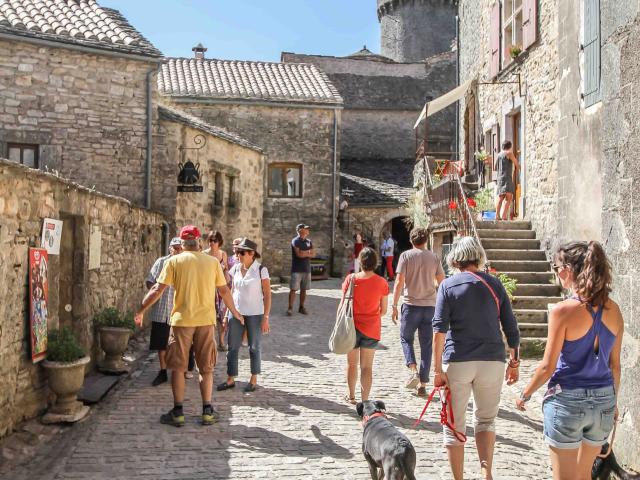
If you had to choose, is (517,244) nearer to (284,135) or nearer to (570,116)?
(570,116)

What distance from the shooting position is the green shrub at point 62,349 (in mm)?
5996

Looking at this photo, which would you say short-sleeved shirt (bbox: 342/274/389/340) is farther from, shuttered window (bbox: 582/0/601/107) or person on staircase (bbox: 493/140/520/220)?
person on staircase (bbox: 493/140/520/220)

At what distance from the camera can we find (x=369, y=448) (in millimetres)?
4328

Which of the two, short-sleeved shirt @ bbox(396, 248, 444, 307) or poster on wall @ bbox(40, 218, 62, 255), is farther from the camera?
short-sleeved shirt @ bbox(396, 248, 444, 307)

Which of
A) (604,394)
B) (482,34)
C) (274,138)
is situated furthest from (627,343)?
(274,138)

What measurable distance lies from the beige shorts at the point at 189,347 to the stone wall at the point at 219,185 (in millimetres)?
8593

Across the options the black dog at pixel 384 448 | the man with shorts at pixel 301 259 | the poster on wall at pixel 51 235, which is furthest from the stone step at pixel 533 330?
the poster on wall at pixel 51 235

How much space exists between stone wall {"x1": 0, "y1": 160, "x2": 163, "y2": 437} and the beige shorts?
1.25 metres

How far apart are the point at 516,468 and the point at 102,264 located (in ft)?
18.8

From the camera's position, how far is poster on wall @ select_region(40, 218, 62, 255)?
6.14 meters

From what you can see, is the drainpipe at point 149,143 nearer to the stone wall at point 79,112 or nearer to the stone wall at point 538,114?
the stone wall at point 79,112

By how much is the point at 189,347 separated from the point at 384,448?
2.32 metres

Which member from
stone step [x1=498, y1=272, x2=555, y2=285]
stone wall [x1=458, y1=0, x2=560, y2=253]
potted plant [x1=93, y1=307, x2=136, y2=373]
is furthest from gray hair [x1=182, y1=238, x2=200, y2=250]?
stone wall [x1=458, y1=0, x2=560, y2=253]

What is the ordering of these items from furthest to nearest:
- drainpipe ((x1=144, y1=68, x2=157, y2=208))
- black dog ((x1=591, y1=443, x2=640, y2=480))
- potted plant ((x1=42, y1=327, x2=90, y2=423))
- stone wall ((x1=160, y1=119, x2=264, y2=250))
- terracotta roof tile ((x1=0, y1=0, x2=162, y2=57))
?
stone wall ((x1=160, y1=119, x2=264, y2=250)) < drainpipe ((x1=144, y1=68, x2=157, y2=208)) < terracotta roof tile ((x1=0, y1=0, x2=162, y2=57)) < potted plant ((x1=42, y1=327, x2=90, y2=423)) < black dog ((x1=591, y1=443, x2=640, y2=480))
